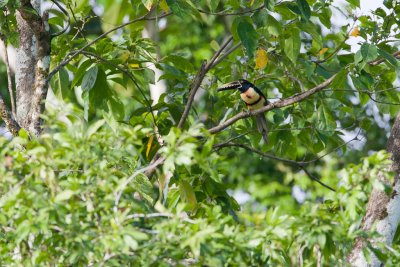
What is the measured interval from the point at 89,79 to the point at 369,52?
4.95ft

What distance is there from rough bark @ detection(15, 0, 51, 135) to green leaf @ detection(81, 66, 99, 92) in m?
0.26

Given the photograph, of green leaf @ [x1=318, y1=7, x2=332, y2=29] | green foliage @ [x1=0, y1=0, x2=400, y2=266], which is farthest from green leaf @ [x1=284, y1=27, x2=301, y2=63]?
green leaf @ [x1=318, y1=7, x2=332, y2=29]

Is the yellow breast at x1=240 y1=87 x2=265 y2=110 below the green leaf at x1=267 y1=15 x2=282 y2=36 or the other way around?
below

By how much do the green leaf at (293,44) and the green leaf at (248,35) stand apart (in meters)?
0.42

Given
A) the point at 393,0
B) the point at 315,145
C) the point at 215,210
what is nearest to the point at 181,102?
the point at 315,145

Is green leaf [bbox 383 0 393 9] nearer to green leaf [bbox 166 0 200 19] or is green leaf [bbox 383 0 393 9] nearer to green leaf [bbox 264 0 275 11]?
green leaf [bbox 264 0 275 11]

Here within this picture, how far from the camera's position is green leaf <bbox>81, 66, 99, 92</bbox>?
15.7 ft

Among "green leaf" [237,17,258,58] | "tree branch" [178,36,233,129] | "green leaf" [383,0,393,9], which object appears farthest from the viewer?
"green leaf" [383,0,393,9]

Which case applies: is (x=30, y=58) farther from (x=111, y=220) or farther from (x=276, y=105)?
(x=111, y=220)

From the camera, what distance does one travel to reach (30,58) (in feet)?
15.3

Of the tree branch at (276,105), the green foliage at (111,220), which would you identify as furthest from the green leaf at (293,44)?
the green foliage at (111,220)

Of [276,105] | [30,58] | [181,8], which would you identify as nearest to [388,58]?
[276,105]

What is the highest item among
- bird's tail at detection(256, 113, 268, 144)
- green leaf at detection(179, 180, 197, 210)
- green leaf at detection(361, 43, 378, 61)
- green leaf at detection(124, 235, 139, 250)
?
green leaf at detection(124, 235, 139, 250)

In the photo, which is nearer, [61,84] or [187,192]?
[187,192]
